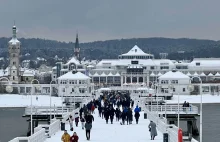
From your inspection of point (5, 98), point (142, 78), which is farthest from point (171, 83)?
point (5, 98)

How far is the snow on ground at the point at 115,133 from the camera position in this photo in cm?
2869

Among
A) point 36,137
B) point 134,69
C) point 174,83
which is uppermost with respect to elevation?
point 134,69

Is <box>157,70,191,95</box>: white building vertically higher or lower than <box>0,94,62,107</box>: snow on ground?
higher

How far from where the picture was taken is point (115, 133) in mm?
31594

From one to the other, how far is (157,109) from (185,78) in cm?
9347

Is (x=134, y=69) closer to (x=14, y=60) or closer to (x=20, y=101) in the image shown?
(x=14, y=60)

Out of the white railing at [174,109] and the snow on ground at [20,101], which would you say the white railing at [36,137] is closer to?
the white railing at [174,109]

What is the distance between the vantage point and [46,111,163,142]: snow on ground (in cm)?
2869

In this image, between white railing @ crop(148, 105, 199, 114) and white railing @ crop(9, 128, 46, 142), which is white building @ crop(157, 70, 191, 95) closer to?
white railing @ crop(148, 105, 199, 114)

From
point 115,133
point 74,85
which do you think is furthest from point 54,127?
point 74,85

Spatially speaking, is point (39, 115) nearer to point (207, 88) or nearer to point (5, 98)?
point (5, 98)

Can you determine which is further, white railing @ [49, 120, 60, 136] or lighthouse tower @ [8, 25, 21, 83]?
lighthouse tower @ [8, 25, 21, 83]

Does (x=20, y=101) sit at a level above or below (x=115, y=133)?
above

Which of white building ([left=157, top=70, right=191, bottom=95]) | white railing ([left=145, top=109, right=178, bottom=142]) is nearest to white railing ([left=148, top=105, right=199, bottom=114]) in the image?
white railing ([left=145, top=109, right=178, bottom=142])
